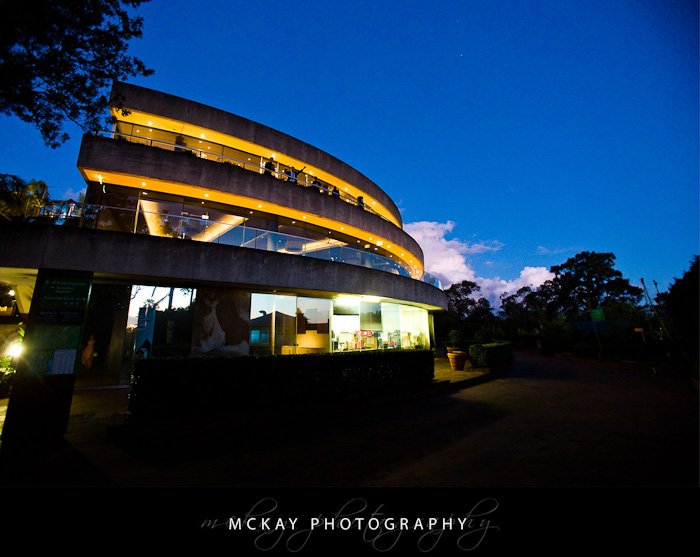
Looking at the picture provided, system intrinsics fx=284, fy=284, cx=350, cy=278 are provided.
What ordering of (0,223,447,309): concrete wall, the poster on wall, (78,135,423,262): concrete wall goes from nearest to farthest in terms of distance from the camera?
(0,223,447,309): concrete wall
(78,135,423,262): concrete wall
the poster on wall

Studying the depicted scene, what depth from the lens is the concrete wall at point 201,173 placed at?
11.7 m

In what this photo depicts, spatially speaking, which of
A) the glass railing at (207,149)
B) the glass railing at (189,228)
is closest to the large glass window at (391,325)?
the glass railing at (189,228)

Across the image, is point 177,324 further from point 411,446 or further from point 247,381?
point 411,446

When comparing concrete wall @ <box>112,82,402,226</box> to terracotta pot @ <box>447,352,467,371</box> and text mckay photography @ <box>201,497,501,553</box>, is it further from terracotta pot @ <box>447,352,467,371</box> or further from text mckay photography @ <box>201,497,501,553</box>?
text mckay photography @ <box>201,497,501,553</box>

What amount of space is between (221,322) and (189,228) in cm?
417

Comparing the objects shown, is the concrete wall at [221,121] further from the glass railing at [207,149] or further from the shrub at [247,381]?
the shrub at [247,381]

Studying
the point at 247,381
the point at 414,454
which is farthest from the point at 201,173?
the point at 414,454

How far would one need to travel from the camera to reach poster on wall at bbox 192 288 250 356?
1204 centimetres

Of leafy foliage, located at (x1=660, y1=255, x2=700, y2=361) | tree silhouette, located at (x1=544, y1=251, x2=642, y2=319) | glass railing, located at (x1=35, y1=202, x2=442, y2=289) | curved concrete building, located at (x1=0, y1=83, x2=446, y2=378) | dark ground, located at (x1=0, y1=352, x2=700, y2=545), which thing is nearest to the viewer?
dark ground, located at (x1=0, y1=352, x2=700, y2=545)

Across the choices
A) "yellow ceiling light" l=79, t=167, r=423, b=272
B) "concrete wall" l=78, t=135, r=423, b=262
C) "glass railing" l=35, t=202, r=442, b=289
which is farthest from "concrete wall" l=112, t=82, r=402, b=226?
"glass railing" l=35, t=202, r=442, b=289

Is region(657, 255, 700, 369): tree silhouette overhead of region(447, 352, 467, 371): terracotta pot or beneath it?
overhead

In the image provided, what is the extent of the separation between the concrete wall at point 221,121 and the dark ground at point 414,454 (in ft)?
44.1

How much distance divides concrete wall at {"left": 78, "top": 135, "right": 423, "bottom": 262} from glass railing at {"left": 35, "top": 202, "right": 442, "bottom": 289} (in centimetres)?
179

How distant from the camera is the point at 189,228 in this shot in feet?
35.6
